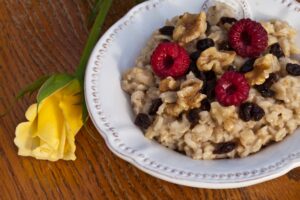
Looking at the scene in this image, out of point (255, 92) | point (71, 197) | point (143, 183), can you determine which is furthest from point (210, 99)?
point (71, 197)

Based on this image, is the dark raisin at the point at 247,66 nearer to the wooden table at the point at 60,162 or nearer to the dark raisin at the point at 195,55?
the dark raisin at the point at 195,55

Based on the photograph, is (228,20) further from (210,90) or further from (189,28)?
(210,90)

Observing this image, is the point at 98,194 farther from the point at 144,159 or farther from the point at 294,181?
the point at 294,181

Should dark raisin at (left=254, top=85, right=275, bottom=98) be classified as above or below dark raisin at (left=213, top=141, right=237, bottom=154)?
above

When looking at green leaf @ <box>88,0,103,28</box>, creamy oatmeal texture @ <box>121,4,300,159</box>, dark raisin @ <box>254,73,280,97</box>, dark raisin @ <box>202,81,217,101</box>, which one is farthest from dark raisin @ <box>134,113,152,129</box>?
green leaf @ <box>88,0,103,28</box>

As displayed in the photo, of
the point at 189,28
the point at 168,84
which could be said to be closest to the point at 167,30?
the point at 189,28

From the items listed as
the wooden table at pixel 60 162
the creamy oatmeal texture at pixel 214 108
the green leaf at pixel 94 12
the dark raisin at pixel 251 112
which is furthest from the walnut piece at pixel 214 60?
the green leaf at pixel 94 12

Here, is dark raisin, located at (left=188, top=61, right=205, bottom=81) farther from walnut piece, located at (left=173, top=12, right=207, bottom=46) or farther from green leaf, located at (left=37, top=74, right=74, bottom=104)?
green leaf, located at (left=37, top=74, right=74, bottom=104)
